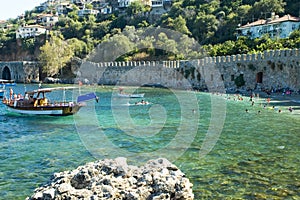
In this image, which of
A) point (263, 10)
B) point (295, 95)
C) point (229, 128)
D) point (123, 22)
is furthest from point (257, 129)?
point (123, 22)

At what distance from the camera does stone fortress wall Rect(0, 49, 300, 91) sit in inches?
1351

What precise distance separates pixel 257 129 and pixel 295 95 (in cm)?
1491

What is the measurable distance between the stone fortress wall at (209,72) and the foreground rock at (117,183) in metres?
29.1

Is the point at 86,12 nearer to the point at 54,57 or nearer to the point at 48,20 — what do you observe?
the point at 48,20

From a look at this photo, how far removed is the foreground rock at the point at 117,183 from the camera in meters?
6.12

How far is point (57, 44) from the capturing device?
72.9 meters

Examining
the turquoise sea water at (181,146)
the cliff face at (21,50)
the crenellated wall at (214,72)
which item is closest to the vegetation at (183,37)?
the cliff face at (21,50)

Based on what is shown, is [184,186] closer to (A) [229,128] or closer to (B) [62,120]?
(A) [229,128]

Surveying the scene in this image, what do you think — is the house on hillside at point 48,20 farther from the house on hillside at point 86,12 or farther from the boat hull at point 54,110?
the boat hull at point 54,110

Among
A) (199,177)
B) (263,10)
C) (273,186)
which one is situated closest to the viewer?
(273,186)

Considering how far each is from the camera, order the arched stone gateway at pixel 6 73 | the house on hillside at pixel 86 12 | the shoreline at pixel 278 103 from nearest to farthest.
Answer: the shoreline at pixel 278 103 < the arched stone gateway at pixel 6 73 < the house on hillside at pixel 86 12

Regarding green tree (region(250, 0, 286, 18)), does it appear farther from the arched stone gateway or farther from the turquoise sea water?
the arched stone gateway

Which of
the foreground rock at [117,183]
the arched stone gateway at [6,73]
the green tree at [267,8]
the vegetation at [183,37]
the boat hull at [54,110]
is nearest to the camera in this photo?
the foreground rock at [117,183]

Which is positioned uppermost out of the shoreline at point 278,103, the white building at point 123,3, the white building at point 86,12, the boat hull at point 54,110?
the white building at point 123,3
